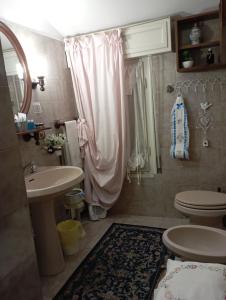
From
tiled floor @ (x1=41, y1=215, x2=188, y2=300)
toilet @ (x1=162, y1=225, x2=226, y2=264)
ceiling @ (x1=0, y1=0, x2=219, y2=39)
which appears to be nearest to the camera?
toilet @ (x1=162, y1=225, x2=226, y2=264)

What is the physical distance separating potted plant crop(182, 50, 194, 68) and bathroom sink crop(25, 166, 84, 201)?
4.50 ft

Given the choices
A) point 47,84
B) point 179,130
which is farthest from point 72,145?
point 179,130

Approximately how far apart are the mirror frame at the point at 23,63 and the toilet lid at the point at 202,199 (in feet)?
5.24

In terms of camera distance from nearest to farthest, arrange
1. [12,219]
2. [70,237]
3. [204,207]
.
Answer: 1. [12,219]
2. [204,207]
3. [70,237]

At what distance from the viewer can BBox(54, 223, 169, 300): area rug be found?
1.73 metres

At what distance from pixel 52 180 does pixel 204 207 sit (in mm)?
1335

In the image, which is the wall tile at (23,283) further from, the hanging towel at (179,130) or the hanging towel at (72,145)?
the hanging towel at (179,130)

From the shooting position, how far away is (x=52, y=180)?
7.07ft

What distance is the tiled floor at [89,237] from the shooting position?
186 cm

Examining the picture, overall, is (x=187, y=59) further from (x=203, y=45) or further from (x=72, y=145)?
(x=72, y=145)

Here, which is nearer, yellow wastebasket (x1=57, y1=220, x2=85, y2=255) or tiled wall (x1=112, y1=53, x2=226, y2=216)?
yellow wastebasket (x1=57, y1=220, x2=85, y2=255)

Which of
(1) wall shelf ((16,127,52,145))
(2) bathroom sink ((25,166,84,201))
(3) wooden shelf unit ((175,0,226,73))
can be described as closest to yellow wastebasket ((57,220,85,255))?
(2) bathroom sink ((25,166,84,201))

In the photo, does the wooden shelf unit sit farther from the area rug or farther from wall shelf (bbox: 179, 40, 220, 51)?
the area rug

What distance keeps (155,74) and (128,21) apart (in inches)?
23.0
